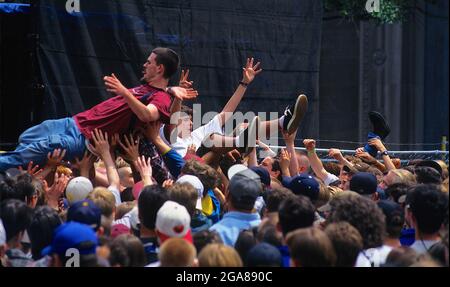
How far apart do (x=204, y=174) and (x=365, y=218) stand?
1.67m

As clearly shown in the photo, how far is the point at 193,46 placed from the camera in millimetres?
9555

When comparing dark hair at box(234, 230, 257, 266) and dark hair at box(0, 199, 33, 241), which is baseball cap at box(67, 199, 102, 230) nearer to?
dark hair at box(0, 199, 33, 241)

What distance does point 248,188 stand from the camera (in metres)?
5.41

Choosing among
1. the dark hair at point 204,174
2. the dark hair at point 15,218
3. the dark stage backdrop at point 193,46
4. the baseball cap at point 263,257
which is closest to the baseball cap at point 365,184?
the dark hair at point 204,174

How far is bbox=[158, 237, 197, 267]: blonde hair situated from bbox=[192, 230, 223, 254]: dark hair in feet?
1.42

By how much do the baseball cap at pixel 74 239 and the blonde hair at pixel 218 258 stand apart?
55cm

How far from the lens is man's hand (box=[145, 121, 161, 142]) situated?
23.2 feet

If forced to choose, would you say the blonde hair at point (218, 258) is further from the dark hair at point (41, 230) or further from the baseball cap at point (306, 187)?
the baseball cap at point (306, 187)

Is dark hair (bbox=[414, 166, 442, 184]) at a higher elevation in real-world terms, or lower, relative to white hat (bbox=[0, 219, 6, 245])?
higher

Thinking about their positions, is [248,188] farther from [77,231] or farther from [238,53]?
[238,53]

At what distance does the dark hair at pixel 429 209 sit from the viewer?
5148 millimetres

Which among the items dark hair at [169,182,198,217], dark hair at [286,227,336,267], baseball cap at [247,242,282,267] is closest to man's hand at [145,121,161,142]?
dark hair at [169,182,198,217]

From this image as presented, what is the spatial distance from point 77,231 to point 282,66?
6.20 m
